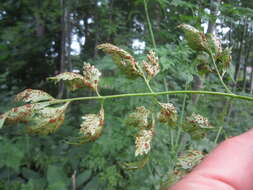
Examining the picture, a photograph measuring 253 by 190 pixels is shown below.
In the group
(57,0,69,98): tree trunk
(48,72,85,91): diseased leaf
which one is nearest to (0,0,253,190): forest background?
(57,0,69,98): tree trunk

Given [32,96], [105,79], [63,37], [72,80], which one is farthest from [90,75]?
[63,37]

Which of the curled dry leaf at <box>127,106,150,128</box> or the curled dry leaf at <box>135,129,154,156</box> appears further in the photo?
the curled dry leaf at <box>127,106,150,128</box>

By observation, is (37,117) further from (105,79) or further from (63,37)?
(63,37)

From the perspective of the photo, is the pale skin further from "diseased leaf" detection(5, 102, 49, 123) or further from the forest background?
the forest background

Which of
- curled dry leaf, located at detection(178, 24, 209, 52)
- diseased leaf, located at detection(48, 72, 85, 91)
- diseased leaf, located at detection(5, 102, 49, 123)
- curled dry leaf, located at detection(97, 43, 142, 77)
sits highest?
curled dry leaf, located at detection(178, 24, 209, 52)

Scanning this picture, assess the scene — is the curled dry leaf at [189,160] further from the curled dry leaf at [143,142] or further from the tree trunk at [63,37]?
the tree trunk at [63,37]

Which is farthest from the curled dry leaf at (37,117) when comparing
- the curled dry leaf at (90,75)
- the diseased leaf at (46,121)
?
the curled dry leaf at (90,75)

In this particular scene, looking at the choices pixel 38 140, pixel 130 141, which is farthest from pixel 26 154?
pixel 130 141
